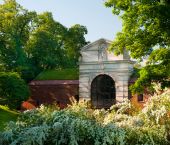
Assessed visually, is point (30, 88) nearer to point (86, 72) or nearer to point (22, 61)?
point (22, 61)

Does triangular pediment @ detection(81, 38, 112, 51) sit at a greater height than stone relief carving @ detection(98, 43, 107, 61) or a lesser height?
greater

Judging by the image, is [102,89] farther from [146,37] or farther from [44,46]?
[146,37]

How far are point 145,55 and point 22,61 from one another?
28.9m

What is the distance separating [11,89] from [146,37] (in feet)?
73.7

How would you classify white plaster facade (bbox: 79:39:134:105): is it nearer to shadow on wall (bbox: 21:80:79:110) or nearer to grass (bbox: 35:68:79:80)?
shadow on wall (bbox: 21:80:79:110)

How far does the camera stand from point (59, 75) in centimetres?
4825

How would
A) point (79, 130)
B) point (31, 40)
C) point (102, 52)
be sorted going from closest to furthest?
1. point (79, 130)
2. point (102, 52)
3. point (31, 40)

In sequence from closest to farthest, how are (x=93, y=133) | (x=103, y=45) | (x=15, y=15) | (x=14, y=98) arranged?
(x=93, y=133) < (x=14, y=98) < (x=103, y=45) < (x=15, y=15)

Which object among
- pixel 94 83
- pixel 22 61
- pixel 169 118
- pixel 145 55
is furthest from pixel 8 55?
pixel 169 118

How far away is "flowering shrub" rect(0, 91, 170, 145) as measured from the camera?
14.8 m

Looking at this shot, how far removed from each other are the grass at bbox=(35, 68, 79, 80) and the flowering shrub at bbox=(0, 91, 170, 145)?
29.5 metres

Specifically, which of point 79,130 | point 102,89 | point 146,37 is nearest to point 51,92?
point 102,89

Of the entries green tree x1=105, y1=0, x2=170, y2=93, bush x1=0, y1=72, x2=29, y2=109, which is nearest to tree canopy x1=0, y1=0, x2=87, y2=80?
bush x1=0, y1=72, x2=29, y2=109

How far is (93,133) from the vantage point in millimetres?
14977
